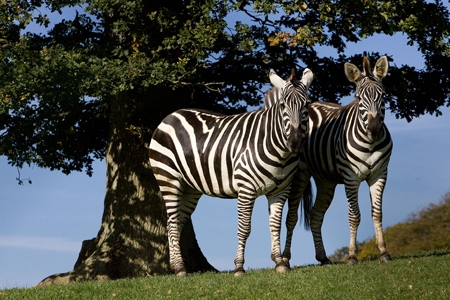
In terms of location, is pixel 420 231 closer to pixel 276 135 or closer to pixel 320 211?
pixel 320 211

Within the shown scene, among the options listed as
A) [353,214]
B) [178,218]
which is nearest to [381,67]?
[353,214]

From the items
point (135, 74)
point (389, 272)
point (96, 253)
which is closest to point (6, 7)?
point (135, 74)

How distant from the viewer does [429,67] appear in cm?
1902

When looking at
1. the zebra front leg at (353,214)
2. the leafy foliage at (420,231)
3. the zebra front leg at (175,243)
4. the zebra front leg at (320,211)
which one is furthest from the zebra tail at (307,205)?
the leafy foliage at (420,231)

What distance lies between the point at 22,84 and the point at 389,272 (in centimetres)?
882

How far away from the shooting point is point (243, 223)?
483 inches

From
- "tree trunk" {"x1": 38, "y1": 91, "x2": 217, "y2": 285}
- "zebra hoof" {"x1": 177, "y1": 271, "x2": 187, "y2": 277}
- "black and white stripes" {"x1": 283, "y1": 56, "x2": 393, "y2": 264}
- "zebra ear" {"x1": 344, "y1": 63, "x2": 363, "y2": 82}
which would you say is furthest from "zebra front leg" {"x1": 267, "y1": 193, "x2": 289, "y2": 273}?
"tree trunk" {"x1": 38, "y1": 91, "x2": 217, "y2": 285}

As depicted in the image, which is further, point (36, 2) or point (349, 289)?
point (36, 2)

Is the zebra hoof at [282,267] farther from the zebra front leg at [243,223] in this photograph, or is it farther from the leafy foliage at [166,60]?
the leafy foliage at [166,60]

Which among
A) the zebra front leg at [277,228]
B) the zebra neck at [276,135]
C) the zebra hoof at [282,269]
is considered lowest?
the zebra hoof at [282,269]

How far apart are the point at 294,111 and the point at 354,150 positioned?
71.1 inches

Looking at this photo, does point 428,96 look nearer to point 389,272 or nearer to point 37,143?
point 389,272

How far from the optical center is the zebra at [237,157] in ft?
40.0

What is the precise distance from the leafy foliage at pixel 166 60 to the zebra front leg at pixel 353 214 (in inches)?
162
